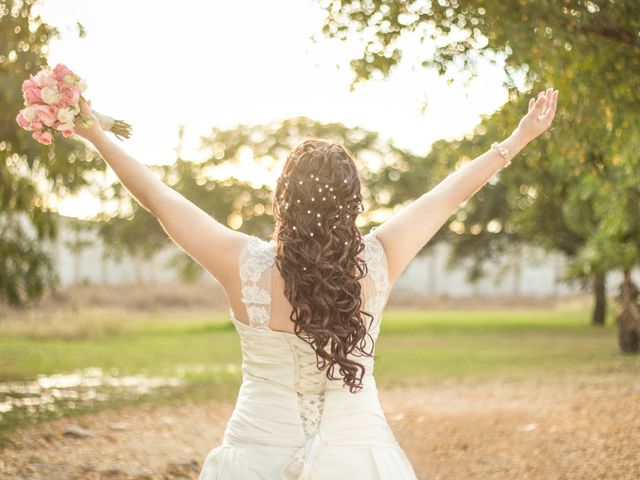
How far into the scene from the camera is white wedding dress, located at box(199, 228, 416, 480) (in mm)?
2793

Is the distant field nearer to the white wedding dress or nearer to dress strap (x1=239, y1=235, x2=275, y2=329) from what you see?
the white wedding dress

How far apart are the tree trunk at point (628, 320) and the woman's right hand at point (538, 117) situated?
47.3 ft

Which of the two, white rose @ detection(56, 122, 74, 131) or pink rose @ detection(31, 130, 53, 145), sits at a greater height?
white rose @ detection(56, 122, 74, 131)

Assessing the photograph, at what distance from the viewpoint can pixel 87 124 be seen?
9.91ft

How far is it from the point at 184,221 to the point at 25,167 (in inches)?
464

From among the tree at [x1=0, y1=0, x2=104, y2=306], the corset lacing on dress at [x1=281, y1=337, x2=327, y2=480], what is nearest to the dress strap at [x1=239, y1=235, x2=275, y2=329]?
the corset lacing on dress at [x1=281, y1=337, x2=327, y2=480]

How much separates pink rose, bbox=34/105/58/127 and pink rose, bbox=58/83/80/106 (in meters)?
0.05

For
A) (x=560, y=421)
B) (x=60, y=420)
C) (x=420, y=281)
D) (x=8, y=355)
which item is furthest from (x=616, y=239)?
(x=420, y=281)

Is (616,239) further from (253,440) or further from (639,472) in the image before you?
(253,440)

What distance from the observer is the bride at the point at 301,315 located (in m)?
2.80

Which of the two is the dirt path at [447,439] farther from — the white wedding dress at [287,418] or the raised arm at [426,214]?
the white wedding dress at [287,418]

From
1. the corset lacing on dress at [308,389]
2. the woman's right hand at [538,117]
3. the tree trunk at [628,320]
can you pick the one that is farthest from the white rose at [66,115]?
the tree trunk at [628,320]

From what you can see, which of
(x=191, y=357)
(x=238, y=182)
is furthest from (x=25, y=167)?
(x=238, y=182)

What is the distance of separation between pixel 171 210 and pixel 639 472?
5.28m
